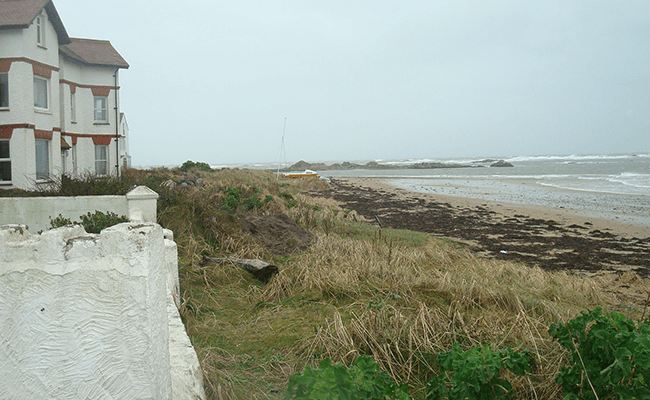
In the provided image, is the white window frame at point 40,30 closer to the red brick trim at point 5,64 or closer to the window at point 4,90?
the red brick trim at point 5,64

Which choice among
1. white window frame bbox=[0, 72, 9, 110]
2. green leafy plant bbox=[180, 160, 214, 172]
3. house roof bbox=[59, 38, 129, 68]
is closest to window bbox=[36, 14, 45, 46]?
white window frame bbox=[0, 72, 9, 110]

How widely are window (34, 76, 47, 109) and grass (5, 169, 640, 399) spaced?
30.5ft

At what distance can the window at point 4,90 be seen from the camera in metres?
14.7

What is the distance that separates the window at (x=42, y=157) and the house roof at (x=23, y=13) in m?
3.76

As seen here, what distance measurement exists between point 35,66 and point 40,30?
1483 mm

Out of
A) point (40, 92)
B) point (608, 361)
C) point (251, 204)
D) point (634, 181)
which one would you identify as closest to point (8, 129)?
point (40, 92)

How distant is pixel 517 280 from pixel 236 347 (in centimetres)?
498

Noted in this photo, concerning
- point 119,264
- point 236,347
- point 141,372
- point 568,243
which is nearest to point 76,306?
point 119,264

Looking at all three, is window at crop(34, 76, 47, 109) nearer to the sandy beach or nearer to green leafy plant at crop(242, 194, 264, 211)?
green leafy plant at crop(242, 194, 264, 211)

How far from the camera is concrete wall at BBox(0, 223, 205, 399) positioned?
92.0 inches

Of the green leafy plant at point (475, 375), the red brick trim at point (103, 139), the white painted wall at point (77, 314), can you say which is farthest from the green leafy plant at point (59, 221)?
the red brick trim at point (103, 139)

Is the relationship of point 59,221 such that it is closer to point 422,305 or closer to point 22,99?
point 422,305

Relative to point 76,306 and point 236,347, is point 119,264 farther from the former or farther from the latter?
point 236,347

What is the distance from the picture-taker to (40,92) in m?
15.7
